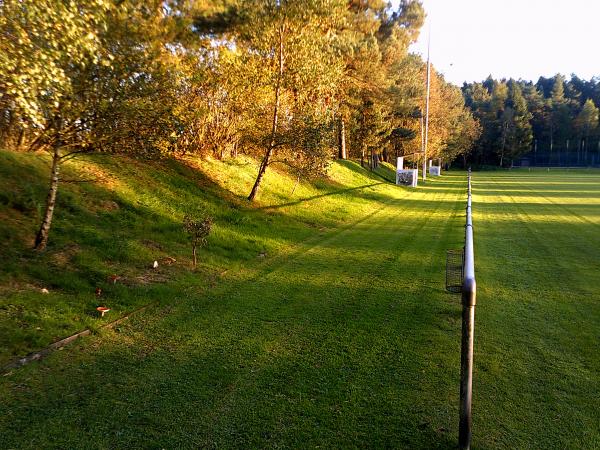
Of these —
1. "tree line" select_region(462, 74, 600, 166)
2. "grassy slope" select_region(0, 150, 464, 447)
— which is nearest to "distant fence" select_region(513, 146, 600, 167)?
"tree line" select_region(462, 74, 600, 166)

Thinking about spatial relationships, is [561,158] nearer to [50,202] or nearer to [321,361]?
[321,361]

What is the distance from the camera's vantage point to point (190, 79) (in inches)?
461

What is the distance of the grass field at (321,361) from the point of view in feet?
13.4

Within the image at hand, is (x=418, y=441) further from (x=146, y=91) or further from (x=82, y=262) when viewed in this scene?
(x=146, y=91)

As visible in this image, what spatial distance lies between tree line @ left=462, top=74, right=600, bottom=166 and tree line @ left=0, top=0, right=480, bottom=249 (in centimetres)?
7171

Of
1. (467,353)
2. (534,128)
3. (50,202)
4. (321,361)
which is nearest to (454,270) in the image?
(321,361)

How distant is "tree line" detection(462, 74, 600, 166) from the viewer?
99312mm

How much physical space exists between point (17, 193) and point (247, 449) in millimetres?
7773

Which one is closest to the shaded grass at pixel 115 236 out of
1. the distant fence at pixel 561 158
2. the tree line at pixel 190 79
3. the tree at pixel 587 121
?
the tree line at pixel 190 79

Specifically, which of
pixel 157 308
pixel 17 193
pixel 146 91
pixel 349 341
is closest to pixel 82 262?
pixel 157 308

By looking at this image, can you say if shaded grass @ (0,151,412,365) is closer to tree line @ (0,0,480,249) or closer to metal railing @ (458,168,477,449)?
tree line @ (0,0,480,249)

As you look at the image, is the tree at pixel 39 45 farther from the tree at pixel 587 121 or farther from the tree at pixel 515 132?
the tree at pixel 587 121

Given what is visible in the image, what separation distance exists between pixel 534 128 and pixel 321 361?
126895 mm

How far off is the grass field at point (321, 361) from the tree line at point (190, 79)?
8.55 feet
